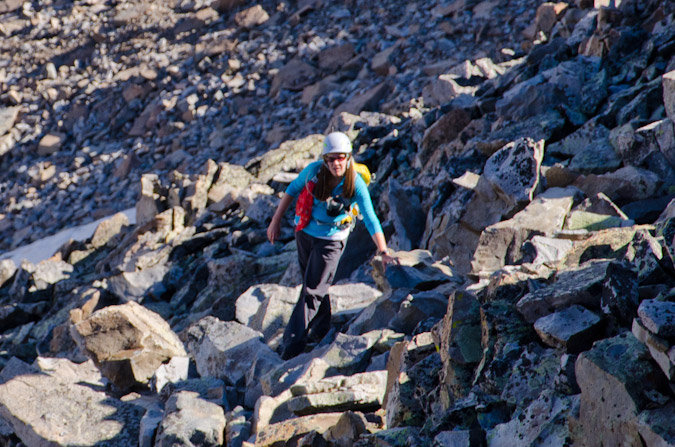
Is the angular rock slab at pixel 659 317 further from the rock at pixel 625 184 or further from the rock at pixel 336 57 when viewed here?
the rock at pixel 336 57

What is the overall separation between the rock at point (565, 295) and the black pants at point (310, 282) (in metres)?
2.13

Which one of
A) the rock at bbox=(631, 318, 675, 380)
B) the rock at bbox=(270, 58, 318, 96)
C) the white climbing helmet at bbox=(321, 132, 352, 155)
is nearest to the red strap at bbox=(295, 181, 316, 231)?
the white climbing helmet at bbox=(321, 132, 352, 155)

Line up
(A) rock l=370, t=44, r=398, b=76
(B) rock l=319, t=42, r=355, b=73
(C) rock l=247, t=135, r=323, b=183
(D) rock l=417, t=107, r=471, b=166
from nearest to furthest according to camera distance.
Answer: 1. (D) rock l=417, t=107, r=471, b=166
2. (C) rock l=247, t=135, r=323, b=183
3. (A) rock l=370, t=44, r=398, b=76
4. (B) rock l=319, t=42, r=355, b=73

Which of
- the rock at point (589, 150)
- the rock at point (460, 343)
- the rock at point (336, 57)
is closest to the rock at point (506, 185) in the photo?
the rock at point (589, 150)

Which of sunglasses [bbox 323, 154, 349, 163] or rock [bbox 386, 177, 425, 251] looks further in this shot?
rock [bbox 386, 177, 425, 251]

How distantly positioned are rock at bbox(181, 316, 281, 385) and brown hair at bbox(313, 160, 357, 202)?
4.78ft

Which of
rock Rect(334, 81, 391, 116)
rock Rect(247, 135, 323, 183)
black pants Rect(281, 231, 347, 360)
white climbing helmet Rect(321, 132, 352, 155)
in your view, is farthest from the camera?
rock Rect(334, 81, 391, 116)

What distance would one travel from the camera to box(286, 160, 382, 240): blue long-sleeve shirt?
5.36 meters

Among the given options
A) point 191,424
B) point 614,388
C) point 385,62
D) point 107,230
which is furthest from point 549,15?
point 614,388

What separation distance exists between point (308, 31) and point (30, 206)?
35.4 feet

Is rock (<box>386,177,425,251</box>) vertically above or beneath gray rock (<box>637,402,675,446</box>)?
beneath

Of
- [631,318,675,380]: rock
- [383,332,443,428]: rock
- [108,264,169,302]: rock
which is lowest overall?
[108,264,169,302]: rock

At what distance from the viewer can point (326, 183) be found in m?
5.28

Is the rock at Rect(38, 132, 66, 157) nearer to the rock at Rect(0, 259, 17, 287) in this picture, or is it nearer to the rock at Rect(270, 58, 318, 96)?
the rock at Rect(270, 58, 318, 96)
